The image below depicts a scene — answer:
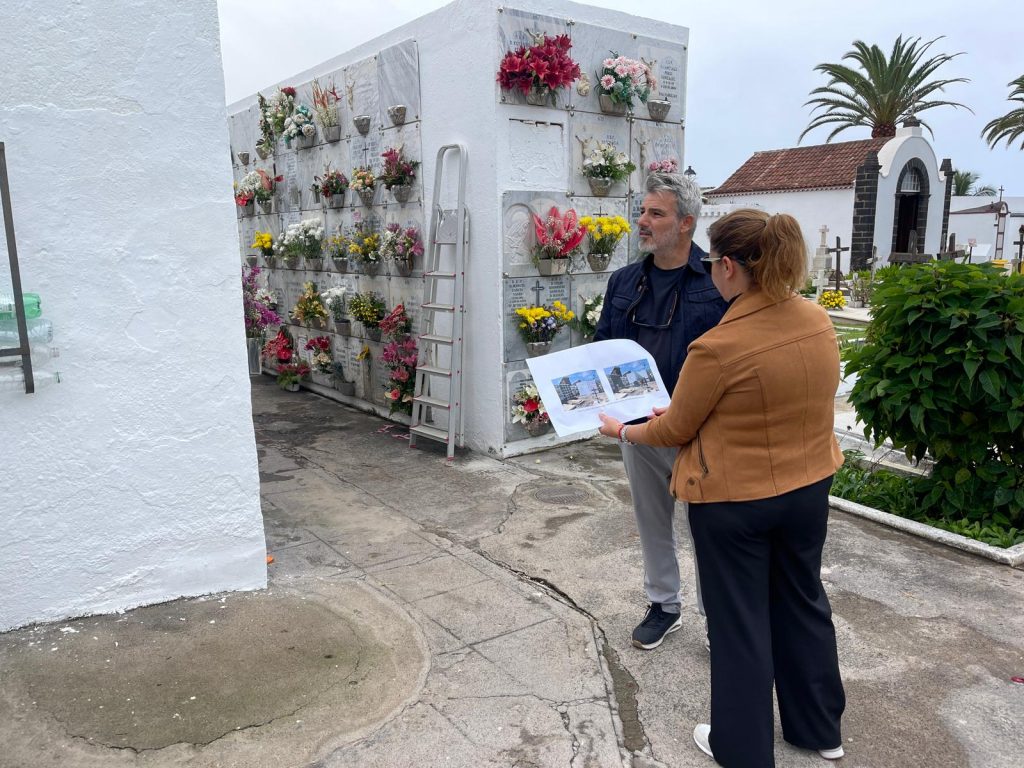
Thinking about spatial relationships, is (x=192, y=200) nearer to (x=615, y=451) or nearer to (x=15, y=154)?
(x=15, y=154)

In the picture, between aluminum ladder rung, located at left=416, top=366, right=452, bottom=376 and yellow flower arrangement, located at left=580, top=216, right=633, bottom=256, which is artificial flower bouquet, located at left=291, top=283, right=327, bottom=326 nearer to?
aluminum ladder rung, located at left=416, top=366, right=452, bottom=376

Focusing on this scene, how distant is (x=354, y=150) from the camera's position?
7.47 meters

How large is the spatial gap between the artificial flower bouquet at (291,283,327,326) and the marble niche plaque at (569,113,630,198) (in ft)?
10.5

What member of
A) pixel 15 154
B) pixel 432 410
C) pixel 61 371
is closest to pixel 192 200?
pixel 15 154

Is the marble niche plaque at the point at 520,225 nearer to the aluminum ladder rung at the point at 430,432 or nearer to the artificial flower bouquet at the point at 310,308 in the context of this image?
the aluminum ladder rung at the point at 430,432

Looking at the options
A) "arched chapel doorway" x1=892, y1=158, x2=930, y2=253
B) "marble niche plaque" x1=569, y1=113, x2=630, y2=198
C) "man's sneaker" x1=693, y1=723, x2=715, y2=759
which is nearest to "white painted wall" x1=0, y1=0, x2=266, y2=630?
"man's sneaker" x1=693, y1=723, x2=715, y2=759

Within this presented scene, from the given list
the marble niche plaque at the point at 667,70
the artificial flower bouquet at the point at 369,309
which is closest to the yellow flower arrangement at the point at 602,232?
the marble niche plaque at the point at 667,70

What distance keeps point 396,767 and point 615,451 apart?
3.97 metres

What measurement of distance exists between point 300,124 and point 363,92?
47.7 inches

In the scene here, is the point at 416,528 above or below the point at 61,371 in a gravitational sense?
below

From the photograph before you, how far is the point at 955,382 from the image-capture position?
14.4ft

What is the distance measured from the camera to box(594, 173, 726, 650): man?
3.05 m

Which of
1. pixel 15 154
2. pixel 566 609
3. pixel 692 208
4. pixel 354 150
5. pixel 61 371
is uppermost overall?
pixel 354 150

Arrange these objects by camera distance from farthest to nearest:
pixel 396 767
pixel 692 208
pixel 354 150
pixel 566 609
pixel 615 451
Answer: pixel 354 150 → pixel 615 451 → pixel 566 609 → pixel 692 208 → pixel 396 767
